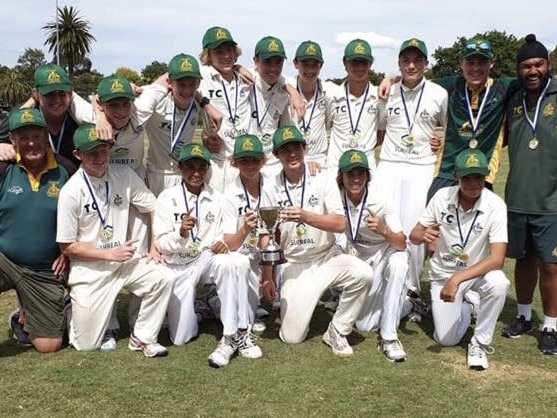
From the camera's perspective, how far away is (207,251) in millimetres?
5824

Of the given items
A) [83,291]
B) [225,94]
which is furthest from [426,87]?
[83,291]

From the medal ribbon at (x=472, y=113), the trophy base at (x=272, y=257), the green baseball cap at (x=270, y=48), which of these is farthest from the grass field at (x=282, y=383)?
the green baseball cap at (x=270, y=48)

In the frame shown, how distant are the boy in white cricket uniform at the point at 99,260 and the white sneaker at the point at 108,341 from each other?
71 mm

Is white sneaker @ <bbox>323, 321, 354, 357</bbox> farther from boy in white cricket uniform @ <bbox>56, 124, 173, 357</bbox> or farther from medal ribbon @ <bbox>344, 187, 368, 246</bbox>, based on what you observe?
boy in white cricket uniform @ <bbox>56, 124, 173, 357</bbox>

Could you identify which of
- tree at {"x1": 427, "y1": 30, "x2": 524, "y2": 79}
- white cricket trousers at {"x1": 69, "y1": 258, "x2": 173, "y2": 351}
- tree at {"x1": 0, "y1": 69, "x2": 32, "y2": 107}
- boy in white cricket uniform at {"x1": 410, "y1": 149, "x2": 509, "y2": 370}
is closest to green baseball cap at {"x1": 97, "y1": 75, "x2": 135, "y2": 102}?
white cricket trousers at {"x1": 69, "y1": 258, "x2": 173, "y2": 351}

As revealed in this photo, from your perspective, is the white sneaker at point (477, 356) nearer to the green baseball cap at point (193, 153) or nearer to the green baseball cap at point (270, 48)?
the green baseball cap at point (193, 153)

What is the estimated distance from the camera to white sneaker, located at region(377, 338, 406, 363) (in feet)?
17.2

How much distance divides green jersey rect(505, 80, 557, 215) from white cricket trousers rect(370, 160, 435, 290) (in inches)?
36.9

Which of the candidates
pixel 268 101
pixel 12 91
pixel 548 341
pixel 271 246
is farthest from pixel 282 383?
pixel 12 91

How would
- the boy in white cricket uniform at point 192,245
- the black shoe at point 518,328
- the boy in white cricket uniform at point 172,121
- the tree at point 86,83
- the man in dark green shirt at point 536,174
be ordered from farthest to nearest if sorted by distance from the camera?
the tree at point 86,83 → the black shoe at point 518,328 → the boy in white cricket uniform at point 172,121 → the man in dark green shirt at point 536,174 → the boy in white cricket uniform at point 192,245

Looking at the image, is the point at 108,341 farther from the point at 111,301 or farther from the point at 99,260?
the point at 99,260

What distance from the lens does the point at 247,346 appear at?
17.8 feet

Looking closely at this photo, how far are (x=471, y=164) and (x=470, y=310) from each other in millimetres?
1597

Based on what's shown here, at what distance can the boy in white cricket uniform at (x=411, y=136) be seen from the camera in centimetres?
→ 643
